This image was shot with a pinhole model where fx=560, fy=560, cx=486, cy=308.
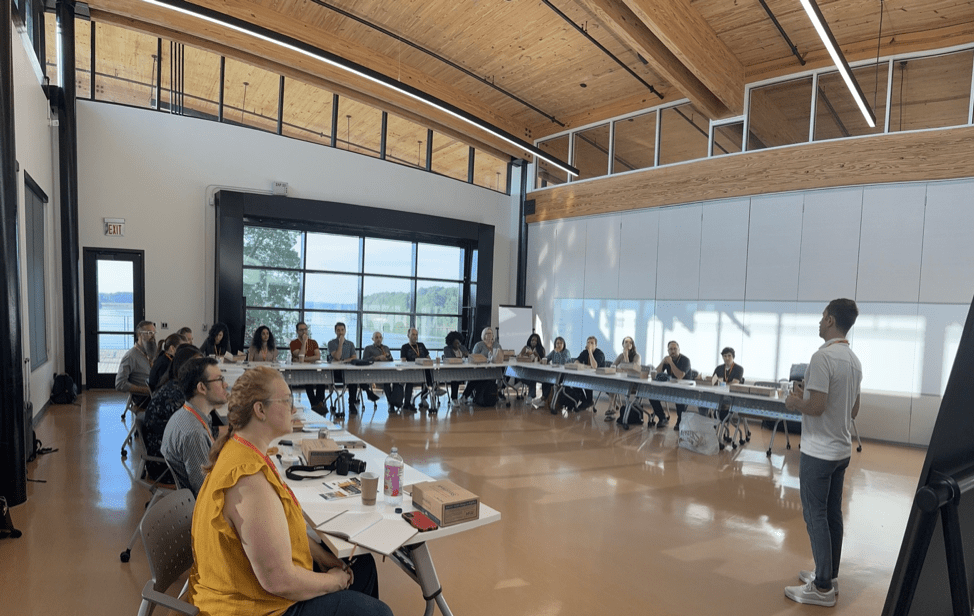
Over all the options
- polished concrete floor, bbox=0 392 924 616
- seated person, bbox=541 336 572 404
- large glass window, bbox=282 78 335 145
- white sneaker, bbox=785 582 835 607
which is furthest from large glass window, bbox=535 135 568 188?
white sneaker, bbox=785 582 835 607

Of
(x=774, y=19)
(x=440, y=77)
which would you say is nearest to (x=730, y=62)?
(x=774, y=19)

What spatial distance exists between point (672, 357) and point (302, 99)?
7743 mm

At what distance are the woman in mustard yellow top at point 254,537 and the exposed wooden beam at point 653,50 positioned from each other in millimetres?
6118

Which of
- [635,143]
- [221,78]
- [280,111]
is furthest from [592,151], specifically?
[221,78]

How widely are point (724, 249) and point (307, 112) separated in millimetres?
7659

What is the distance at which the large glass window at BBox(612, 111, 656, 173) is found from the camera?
10.0m

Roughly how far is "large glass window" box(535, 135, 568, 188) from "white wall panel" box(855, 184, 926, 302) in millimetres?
5511

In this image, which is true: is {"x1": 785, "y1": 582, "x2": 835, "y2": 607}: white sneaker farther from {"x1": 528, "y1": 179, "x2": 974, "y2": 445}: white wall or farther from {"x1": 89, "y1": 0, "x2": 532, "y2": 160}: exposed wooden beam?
{"x1": 89, "y1": 0, "x2": 532, "y2": 160}: exposed wooden beam

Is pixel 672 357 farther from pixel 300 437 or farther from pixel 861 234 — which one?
pixel 300 437

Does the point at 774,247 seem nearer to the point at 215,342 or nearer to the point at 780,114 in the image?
the point at 780,114

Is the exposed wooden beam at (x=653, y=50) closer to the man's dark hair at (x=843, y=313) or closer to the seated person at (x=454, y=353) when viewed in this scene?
the man's dark hair at (x=843, y=313)

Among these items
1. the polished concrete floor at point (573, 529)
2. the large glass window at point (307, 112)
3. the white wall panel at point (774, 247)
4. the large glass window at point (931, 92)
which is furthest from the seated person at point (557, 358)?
the large glass window at point (307, 112)

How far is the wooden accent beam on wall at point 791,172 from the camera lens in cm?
707

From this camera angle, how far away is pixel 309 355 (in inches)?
309
